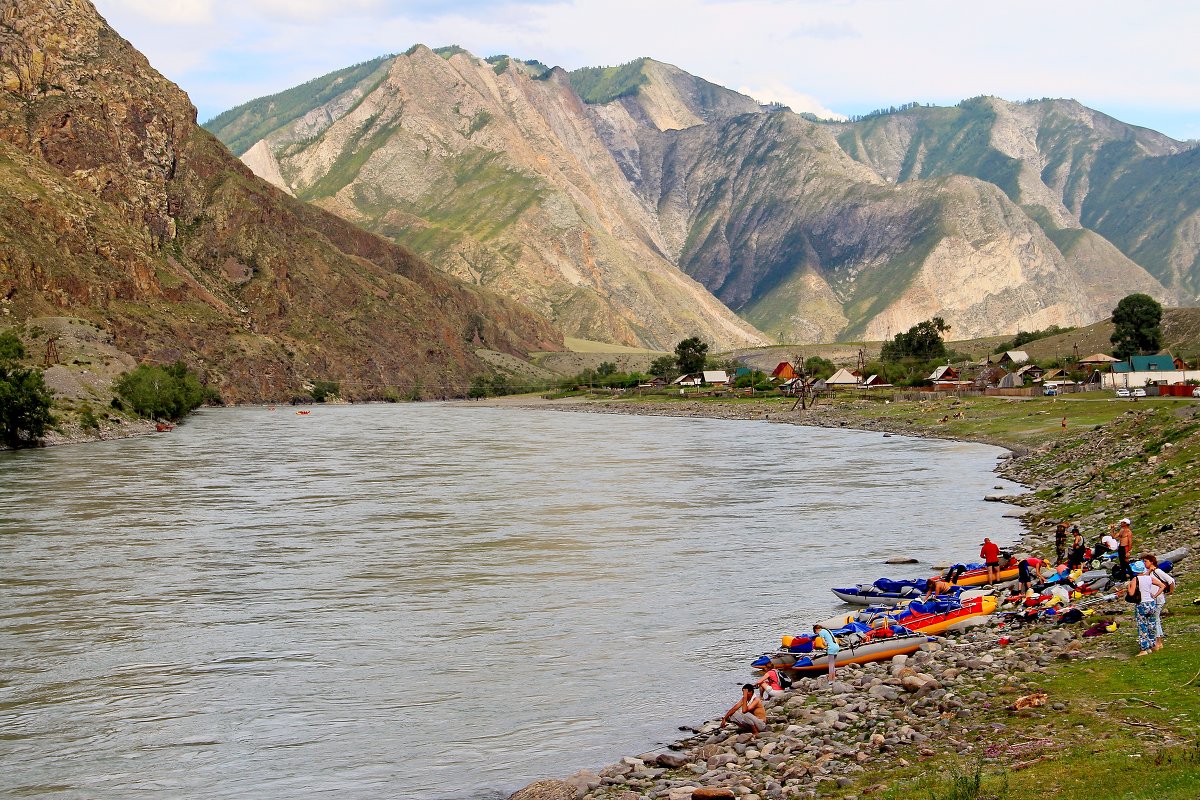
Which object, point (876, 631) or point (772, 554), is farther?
point (772, 554)

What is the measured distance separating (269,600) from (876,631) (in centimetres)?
2224

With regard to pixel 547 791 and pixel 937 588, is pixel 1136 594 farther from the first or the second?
pixel 547 791

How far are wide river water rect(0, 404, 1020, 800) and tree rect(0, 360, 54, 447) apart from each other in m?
26.0

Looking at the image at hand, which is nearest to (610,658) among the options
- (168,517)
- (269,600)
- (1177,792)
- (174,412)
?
(269,600)

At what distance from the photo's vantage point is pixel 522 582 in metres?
44.2

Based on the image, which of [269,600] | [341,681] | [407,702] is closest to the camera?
[407,702]

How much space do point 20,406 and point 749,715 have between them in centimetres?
10666

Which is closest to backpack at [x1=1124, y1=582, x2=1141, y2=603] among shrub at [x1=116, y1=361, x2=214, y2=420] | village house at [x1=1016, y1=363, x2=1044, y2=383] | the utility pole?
shrub at [x1=116, y1=361, x2=214, y2=420]

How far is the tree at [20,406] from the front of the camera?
111500 millimetres

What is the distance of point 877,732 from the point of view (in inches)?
882

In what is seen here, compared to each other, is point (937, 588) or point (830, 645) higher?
point (937, 588)

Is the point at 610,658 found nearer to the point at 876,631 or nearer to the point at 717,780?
the point at 876,631

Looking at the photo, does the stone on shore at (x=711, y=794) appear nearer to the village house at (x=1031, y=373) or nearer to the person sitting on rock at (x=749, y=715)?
the person sitting on rock at (x=749, y=715)

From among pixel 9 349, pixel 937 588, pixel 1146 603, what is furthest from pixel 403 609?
pixel 9 349
